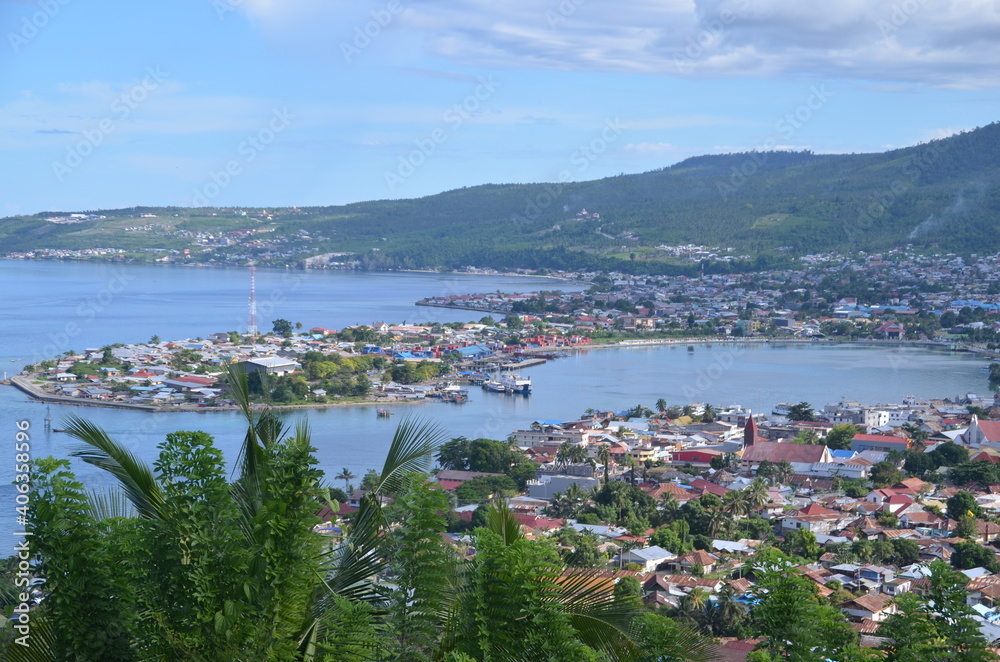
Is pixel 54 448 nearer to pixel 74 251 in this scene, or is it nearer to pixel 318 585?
pixel 318 585

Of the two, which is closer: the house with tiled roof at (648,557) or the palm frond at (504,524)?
the palm frond at (504,524)

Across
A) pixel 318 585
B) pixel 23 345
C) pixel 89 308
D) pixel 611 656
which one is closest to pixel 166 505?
pixel 318 585

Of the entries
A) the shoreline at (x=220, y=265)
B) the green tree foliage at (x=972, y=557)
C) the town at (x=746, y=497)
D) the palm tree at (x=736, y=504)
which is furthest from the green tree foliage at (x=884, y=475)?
the shoreline at (x=220, y=265)

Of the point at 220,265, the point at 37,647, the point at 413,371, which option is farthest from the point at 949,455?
the point at 220,265

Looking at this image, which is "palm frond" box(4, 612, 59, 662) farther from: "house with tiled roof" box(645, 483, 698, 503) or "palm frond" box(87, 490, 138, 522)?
"house with tiled roof" box(645, 483, 698, 503)

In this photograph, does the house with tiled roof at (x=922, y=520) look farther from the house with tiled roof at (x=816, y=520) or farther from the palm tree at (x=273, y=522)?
the palm tree at (x=273, y=522)

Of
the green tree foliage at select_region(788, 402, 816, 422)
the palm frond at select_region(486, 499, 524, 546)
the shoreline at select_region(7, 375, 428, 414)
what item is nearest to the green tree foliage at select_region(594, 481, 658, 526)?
the green tree foliage at select_region(788, 402, 816, 422)
